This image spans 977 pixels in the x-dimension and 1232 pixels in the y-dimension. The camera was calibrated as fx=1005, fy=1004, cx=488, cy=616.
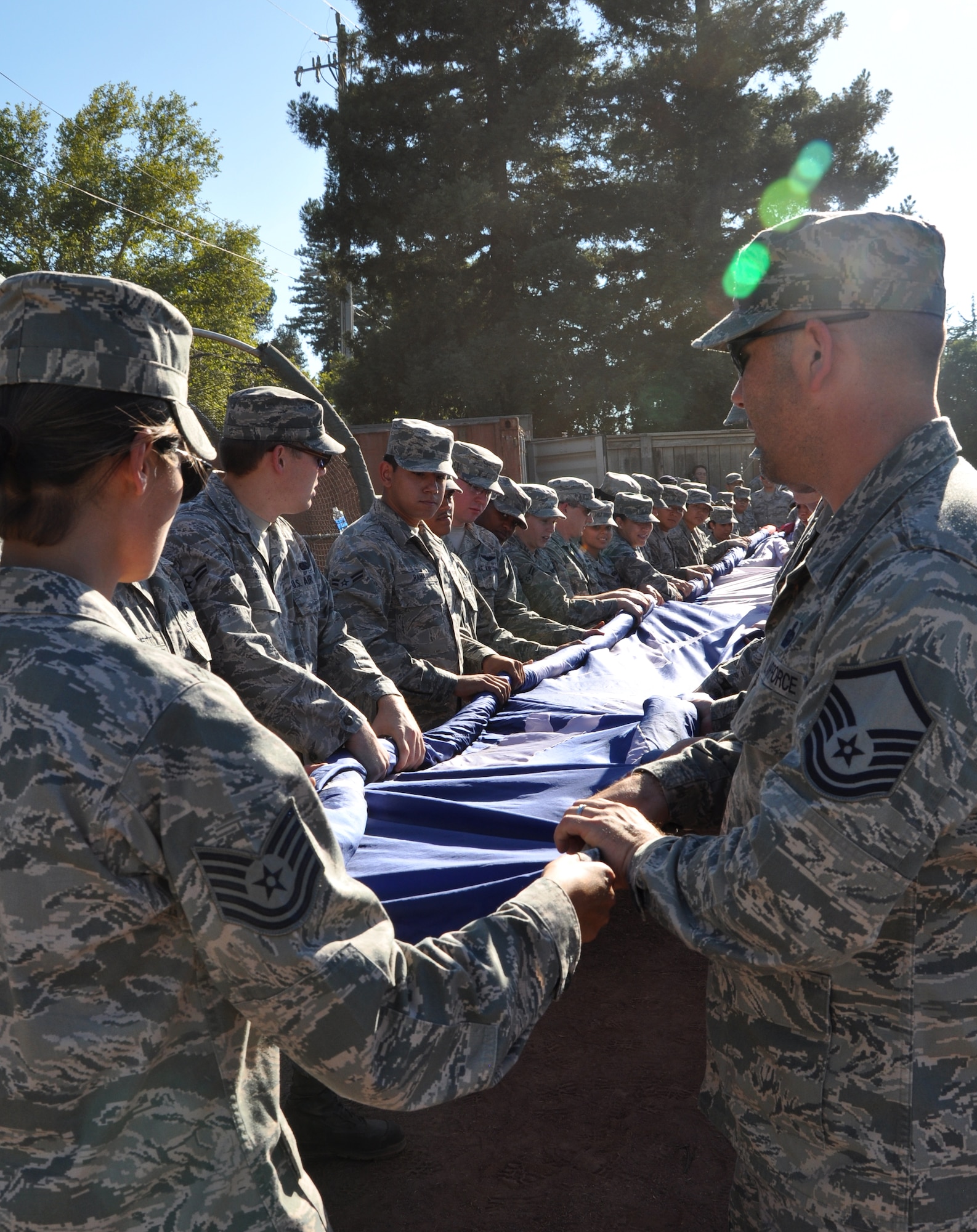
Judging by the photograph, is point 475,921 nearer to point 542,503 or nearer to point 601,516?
point 542,503

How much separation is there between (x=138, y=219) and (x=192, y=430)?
27.9 m

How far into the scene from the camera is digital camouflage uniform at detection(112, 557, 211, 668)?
238cm

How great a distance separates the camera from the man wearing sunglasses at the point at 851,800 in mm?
1262

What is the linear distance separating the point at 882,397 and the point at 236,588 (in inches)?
88.2

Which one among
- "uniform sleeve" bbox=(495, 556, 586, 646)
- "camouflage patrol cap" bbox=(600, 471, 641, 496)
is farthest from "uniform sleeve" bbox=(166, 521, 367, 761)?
"camouflage patrol cap" bbox=(600, 471, 641, 496)

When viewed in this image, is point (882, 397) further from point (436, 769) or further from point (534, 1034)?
point (534, 1034)

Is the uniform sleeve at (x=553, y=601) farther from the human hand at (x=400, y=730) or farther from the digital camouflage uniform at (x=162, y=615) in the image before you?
the digital camouflage uniform at (x=162, y=615)

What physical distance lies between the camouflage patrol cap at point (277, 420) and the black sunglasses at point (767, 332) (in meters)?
1.92

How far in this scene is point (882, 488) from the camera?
4.95 feet

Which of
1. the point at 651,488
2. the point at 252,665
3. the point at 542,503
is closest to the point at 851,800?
the point at 252,665

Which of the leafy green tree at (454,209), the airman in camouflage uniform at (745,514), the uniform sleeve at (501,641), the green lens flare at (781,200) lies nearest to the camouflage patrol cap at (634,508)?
the uniform sleeve at (501,641)

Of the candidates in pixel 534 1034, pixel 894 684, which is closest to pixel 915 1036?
pixel 894 684

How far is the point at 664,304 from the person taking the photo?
24.7 metres

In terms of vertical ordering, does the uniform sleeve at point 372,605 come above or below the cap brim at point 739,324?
below
